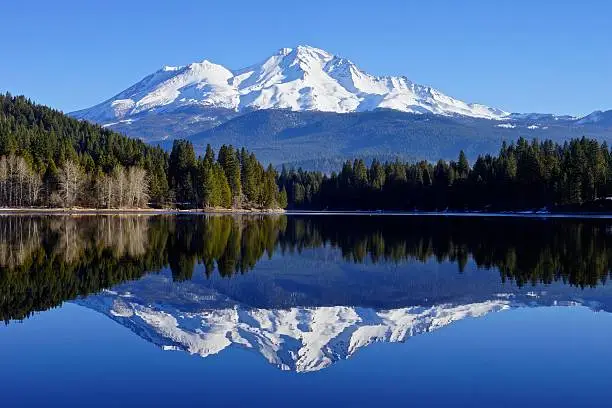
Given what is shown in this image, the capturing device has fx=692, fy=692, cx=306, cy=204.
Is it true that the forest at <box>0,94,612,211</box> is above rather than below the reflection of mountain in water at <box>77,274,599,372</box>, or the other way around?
above

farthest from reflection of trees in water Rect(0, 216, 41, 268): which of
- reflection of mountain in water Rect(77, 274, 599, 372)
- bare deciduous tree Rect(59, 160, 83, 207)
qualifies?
bare deciduous tree Rect(59, 160, 83, 207)

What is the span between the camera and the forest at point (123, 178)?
4838 inches

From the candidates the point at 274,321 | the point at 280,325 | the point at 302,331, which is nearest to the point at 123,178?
the point at 274,321

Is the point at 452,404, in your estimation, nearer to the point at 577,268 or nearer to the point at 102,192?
the point at 577,268

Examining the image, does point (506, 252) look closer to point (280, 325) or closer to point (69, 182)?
point (280, 325)

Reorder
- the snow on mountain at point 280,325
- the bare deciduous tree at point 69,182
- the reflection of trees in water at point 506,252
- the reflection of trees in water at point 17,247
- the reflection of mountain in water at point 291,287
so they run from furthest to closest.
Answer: the bare deciduous tree at point 69,182 → the reflection of trees in water at point 17,247 → the reflection of trees in water at point 506,252 → the reflection of mountain in water at point 291,287 → the snow on mountain at point 280,325

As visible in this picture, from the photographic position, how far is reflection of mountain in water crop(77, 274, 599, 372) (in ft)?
53.4

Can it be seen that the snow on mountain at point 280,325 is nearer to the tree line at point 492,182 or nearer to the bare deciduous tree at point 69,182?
the bare deciduous tree at point 69,182

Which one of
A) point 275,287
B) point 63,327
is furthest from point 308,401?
point 275,287

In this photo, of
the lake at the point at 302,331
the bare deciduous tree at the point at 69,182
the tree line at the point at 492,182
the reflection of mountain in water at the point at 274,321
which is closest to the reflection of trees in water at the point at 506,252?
the lake at the point at 302,331

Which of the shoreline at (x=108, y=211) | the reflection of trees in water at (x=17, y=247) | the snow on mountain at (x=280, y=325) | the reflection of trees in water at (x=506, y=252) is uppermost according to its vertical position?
the shoreline at (x=108, y=211)

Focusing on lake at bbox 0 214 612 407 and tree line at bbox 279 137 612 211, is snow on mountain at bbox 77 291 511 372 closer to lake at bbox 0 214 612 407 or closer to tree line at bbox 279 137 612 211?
lake at bbox 0 214 612 407

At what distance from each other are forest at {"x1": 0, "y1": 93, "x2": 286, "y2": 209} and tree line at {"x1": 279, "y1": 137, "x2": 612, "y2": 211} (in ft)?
90.6

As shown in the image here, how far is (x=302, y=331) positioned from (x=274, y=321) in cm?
164
